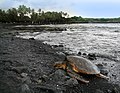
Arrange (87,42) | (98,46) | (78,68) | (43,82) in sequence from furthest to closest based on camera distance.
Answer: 1. (87,42)
2. (98,46)
3. (78,68)
4. (43,82)

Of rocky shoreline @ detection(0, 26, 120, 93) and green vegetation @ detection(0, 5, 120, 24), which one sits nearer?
rocky shoreline @ detection(0, 26, 120, 93)

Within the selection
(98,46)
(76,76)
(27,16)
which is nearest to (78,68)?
(76,76)

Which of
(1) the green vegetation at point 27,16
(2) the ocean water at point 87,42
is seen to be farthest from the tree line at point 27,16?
(2) the ocean water at point 87,42

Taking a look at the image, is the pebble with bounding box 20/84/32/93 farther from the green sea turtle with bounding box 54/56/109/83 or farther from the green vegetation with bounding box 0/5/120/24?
the green vegetation with bounding box 0/5/120/24

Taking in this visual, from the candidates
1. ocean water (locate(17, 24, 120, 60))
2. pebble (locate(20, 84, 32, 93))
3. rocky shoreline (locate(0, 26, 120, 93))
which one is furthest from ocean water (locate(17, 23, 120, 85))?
pebble (locate(20, 84, 32, 93))

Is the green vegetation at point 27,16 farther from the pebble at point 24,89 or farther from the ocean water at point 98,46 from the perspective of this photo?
the pebble at point 24,89

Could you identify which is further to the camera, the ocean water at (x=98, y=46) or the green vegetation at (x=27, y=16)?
the green vegetation at (x=27, y=16)

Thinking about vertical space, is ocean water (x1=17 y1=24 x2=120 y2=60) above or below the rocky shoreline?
below

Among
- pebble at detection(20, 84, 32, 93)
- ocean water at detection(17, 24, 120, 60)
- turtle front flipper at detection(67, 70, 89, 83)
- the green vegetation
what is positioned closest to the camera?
pebble at detection(20, 84, 32, 93)

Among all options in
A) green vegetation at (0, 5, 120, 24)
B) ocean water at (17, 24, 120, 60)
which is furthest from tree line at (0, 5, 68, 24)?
ocean water at (17, 24, 120, 60)

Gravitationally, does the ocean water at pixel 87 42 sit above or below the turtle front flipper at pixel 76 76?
below

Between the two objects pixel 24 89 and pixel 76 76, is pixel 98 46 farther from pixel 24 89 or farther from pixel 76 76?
pixel 24 89

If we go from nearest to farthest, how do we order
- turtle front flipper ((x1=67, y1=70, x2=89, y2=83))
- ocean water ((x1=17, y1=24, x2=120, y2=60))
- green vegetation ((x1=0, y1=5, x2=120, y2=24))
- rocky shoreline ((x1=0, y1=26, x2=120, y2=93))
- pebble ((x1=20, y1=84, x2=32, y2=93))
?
pebble ((x1=20, y1=84, x2=32, y2=93)), rocky shoreline ((x1=0, y1=26, x2=120, y2=93)), turtle front flipper ((x1=67, y1=70, x2=89, y2=83)), ocean water ((x1=17, y1=24, x2=120, y2=60)), green vegetation ((x1=0, y1=5, x2=120, y2=24))

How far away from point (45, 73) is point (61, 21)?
184 metres
